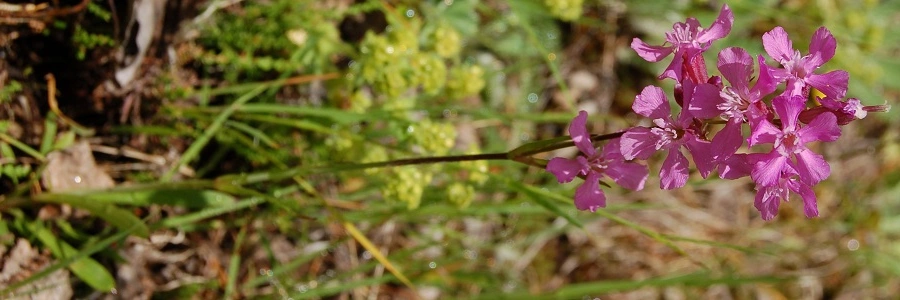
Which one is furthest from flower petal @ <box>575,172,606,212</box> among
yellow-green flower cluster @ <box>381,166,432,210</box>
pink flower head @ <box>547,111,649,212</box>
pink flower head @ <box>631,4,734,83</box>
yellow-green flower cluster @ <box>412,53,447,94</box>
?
yellow-green flower cluster @ <box>412,53,447,94</box>

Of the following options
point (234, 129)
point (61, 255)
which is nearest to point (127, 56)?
point (234, 129)

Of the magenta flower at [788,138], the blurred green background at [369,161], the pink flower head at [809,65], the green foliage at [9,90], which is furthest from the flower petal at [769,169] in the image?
the green foliage at [9,90]

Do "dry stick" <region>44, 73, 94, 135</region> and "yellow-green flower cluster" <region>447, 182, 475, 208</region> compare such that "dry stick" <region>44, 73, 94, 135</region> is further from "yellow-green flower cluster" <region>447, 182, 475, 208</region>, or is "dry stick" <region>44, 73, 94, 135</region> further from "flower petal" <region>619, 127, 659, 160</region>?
"flower petal" <region>619, 127, 659, 160</region>

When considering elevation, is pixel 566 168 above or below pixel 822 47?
below

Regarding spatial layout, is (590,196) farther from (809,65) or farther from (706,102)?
(809,65)

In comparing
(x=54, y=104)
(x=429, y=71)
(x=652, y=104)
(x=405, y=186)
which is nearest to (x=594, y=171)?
(x=652, y=104)

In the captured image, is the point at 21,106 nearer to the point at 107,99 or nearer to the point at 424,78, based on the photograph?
the point at 107,99

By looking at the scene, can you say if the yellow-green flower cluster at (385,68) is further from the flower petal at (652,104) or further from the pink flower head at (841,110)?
the pink flower head at (841,110)
